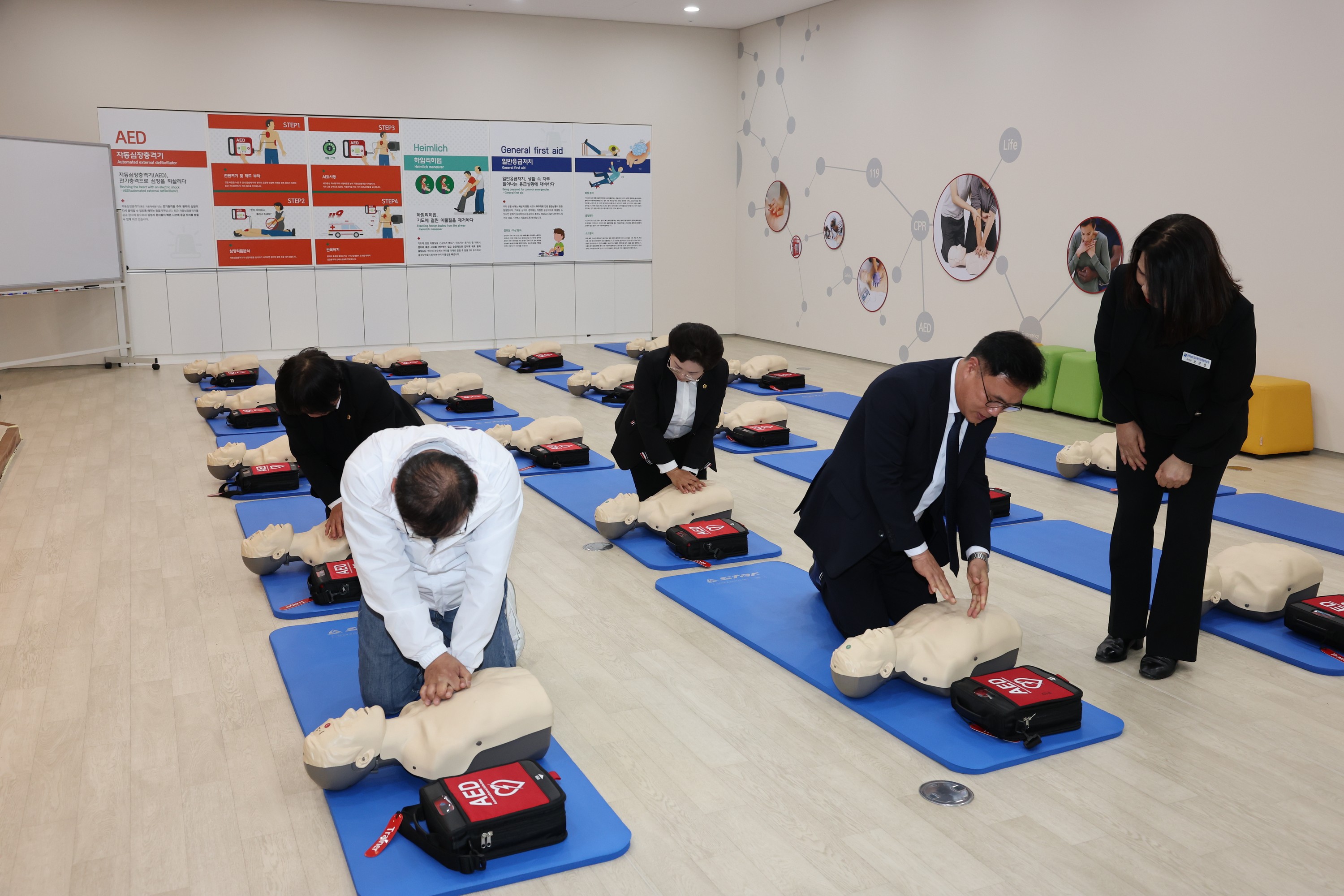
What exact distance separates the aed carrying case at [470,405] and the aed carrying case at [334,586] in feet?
10.3

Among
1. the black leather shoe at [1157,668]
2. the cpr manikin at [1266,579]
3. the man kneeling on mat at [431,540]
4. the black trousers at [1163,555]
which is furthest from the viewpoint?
the cpr manikin at [1266,579]

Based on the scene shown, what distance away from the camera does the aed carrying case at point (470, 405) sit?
6.57m

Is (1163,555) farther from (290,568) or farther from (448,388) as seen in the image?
(448,388)

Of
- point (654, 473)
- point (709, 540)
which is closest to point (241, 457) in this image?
point (654, 473)

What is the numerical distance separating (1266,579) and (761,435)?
9.40 ft

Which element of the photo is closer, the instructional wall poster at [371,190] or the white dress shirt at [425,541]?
the white dress shirt at [425,541]

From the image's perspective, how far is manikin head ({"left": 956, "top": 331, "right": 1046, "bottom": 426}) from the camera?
2.33 meters

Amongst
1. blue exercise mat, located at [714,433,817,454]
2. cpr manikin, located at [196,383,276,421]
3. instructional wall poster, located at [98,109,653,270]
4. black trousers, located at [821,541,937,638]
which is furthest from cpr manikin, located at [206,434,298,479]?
instructional wall poster, located at [98,109,653,270]

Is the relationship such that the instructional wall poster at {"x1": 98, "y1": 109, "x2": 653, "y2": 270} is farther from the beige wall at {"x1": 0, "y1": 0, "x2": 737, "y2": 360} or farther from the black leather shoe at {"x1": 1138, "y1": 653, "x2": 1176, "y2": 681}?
the black leather shoe at {"x1": 1138, "y1": 653, "x2": 1176, "y2": 681}

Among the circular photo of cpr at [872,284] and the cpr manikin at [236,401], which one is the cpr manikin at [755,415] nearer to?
the cpr manikin at [236,401]

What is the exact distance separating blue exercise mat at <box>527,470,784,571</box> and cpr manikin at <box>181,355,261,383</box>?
11.5 feet

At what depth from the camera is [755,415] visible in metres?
5.91

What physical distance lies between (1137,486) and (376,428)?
90.9 inches

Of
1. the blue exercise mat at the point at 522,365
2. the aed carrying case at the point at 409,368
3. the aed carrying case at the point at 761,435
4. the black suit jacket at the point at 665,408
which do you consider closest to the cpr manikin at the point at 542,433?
the aed carrying case at the point at 761,435
